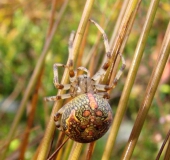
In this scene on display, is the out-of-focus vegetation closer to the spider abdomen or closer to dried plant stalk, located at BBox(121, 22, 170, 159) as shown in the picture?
the spider abdomen

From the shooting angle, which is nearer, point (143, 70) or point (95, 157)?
point (95, 157)

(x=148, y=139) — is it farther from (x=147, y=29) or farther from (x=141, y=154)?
(x=147, y=29)

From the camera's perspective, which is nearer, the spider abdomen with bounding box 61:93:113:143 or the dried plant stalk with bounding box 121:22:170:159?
the dried plant stalk with bounding box 121:22:170:159

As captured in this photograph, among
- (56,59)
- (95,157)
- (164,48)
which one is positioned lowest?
(95,157)

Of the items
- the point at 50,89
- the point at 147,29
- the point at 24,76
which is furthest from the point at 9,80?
the point at 147,29

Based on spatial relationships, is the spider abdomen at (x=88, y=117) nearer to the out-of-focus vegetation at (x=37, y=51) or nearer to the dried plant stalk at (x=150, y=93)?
the dried plant stalk at (x=150, y=93)

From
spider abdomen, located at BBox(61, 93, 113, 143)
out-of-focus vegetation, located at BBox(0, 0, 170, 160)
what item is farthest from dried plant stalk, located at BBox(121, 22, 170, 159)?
out-of-focus vegetation, located at BBox(0, 0, 170, 160)

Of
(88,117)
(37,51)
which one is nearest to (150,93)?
(88,117)

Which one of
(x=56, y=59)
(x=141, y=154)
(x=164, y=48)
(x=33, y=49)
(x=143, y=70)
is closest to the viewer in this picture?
(x=164, y=48)
